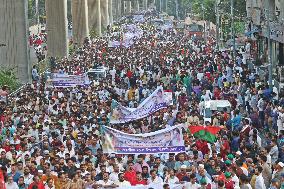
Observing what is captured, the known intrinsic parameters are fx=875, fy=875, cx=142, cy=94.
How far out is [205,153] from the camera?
17.5 meters

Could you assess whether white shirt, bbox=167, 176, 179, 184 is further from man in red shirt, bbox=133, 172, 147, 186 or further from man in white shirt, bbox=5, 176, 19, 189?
man in white shirt, bbox=5, 176, 19, 189

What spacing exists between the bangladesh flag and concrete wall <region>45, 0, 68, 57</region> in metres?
38.2

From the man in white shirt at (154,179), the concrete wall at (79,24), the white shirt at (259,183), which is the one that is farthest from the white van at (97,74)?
the concrete wall at (79,24)

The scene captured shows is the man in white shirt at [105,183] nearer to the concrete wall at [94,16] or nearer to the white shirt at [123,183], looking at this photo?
the white shirt at [123,183]

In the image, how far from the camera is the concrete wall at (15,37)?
127ft

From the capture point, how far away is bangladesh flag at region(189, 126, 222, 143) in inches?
725

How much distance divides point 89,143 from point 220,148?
9.13 ft

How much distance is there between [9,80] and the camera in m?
34.6

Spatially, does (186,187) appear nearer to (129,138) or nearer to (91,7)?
(129,138)

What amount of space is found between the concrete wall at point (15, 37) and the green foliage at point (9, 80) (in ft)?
6.12

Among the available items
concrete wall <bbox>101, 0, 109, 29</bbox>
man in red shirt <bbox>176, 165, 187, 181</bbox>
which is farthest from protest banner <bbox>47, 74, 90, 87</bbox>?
concrete wall <bbox>101, 0, 109, 29</bbox>

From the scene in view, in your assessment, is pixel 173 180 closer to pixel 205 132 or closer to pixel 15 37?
pixel 205 132

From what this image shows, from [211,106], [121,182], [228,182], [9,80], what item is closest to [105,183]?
[121,182]

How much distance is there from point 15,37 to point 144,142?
921 inches
